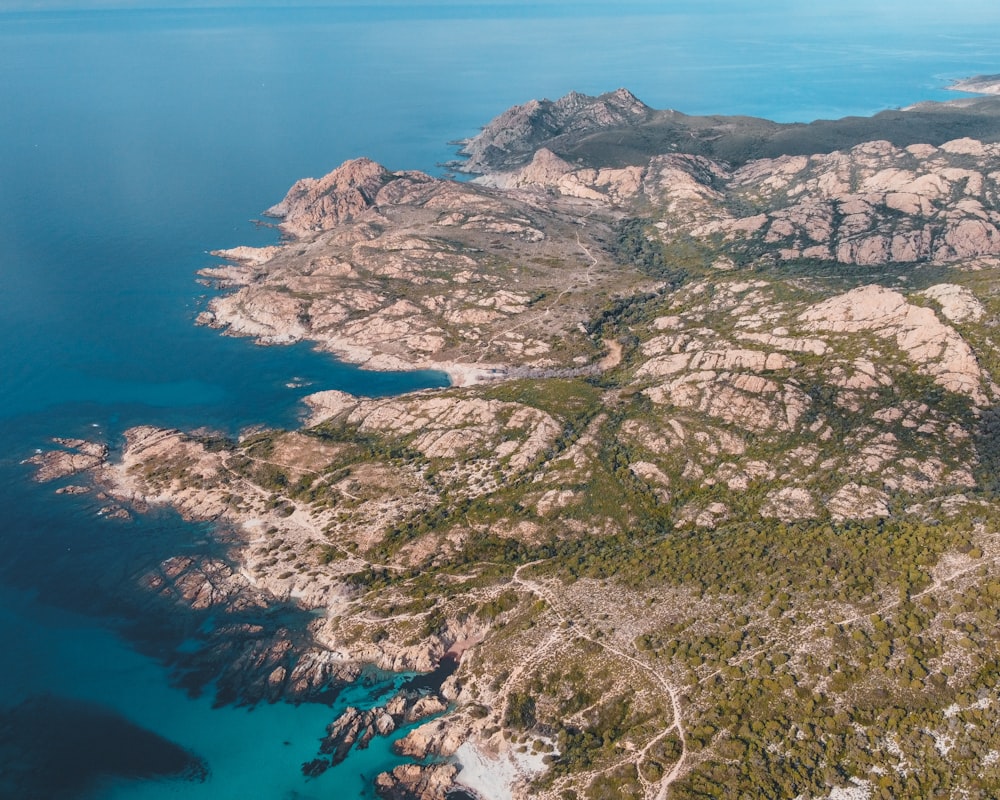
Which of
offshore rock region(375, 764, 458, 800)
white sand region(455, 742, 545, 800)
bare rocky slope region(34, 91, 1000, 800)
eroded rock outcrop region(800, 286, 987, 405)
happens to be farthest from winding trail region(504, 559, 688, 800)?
eroded rock outcrop region(800, 286, 987, 405)

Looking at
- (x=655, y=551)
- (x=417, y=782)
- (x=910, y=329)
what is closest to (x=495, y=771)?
(x=417, y=782)

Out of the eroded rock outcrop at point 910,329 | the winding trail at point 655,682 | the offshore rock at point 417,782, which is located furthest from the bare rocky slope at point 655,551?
the eroded rock outcrop at point 910,329

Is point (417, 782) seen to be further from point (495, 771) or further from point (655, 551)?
point (655, 551)

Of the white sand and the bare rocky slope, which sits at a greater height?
the bare rocky slope

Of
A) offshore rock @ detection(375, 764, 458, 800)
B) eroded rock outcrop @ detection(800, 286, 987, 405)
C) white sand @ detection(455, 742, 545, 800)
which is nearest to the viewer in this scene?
white sand @ detection(455, 742, 545, 800)

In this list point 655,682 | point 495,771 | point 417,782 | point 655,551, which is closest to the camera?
point 495,771

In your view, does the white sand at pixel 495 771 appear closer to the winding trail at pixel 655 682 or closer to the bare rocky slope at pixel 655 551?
the bare rocky slope at pixel 655 551

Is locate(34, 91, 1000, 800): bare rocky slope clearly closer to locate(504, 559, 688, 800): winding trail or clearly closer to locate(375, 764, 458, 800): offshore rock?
locate(375, 764, 458, 800): offshore rock

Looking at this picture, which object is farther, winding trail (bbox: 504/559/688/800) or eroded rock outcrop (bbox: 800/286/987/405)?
eroded rock outcrop (bbox: 800/286/987/405)
